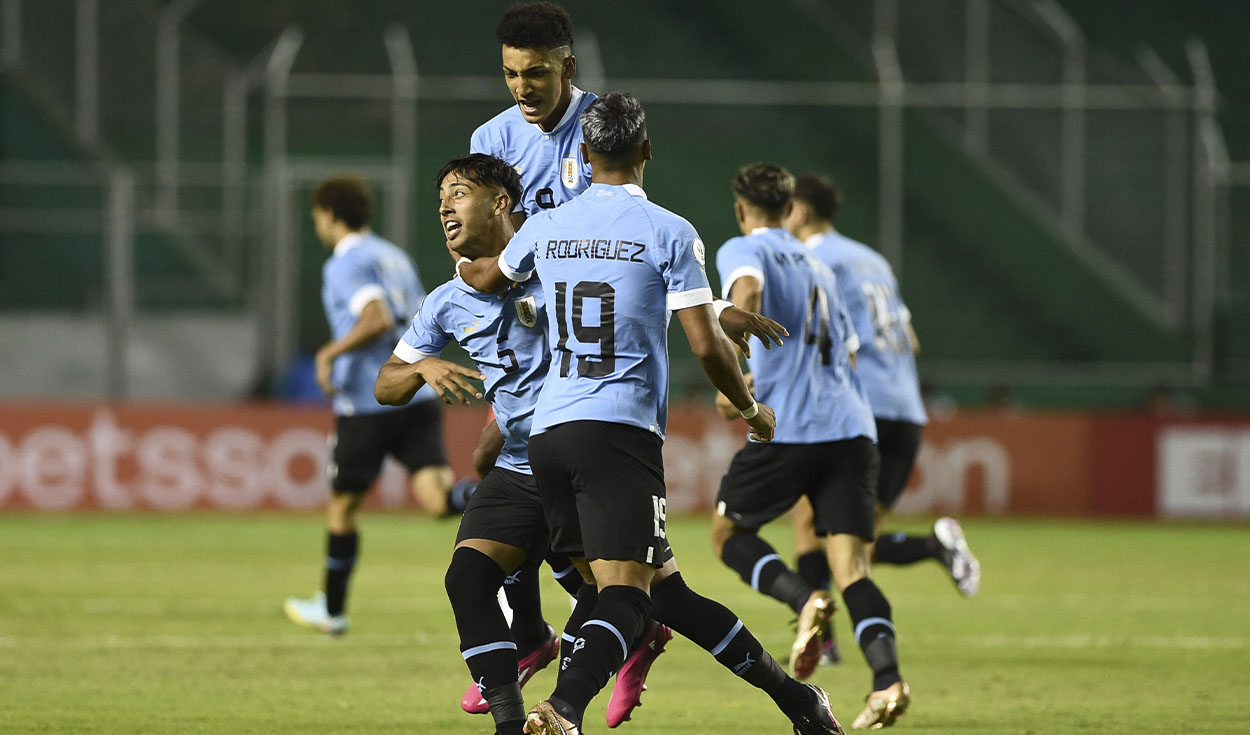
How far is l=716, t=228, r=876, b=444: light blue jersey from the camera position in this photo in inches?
305

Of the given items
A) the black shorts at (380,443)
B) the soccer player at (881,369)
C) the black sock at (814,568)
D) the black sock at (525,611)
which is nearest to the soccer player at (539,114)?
the black sock at (525,611)

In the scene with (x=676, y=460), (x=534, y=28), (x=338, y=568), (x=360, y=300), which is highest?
(x=534, y=28)

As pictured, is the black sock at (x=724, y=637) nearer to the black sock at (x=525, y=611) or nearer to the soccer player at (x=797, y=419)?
the black sock at (x=525, y=611)

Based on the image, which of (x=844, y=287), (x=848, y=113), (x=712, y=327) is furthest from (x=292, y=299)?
Result: (x=712, y=327)

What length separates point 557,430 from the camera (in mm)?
5602

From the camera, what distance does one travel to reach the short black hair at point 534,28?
630cm

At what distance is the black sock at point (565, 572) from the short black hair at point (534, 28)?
6.15 feet

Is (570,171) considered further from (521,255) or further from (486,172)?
(521,255)

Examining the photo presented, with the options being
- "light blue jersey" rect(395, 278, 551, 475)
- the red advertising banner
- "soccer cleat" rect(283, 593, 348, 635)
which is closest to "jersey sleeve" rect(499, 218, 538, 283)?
"light blue jersey" rect(395, 278, 551, 475)

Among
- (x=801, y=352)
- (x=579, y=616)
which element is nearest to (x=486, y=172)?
(x=579, y=616)

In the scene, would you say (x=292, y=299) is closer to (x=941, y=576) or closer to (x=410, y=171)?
(x=410, y=171)

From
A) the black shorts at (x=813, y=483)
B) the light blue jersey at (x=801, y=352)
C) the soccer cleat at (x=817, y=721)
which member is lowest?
the soccer cleat at (x=817, y=721)

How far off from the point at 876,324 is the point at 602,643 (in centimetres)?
399

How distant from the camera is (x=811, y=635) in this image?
7.32 m
